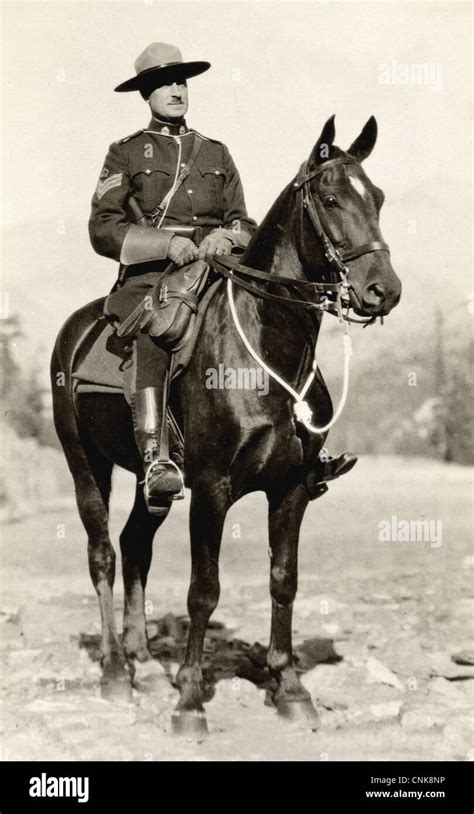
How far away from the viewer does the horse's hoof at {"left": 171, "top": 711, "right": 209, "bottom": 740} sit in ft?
25.7

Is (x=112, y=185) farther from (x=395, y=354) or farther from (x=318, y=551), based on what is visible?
(x=395, y=354)

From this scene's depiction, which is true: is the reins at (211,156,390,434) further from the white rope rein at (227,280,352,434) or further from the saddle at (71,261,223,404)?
the saddle at (71,261,223,404)

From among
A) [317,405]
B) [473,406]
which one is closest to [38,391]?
[473,406]

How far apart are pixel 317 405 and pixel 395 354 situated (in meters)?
9.62

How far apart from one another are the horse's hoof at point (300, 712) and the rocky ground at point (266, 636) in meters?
0.08

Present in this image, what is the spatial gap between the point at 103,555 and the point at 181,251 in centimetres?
257

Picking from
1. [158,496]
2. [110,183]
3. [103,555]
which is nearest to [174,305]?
[110,183]

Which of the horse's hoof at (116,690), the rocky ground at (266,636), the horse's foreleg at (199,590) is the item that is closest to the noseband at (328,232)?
the horse's foreleg at (199,590)

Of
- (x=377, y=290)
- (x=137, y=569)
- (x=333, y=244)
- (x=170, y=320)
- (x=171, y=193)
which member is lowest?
(x=137, y=569)

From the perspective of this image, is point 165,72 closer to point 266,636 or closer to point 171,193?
point 171,193

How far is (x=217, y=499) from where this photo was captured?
7.77 m

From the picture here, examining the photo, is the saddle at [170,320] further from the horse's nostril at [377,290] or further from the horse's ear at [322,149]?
the horse's nostril at [377,290]

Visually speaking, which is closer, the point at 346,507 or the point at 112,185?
the point at 112,185

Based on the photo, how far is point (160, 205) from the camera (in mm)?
8430
